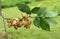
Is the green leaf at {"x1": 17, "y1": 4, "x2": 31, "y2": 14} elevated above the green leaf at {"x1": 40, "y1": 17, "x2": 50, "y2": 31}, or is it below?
above

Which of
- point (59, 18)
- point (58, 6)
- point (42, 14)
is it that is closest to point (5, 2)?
point (58, 6)

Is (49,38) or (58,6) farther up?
(58,6)

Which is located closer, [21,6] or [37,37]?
[21,6]

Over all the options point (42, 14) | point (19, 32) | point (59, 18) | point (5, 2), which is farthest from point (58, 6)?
point (42, 14)

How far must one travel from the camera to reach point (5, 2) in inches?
134

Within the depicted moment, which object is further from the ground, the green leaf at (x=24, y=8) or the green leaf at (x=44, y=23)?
the green leaf at (x=24, y=8)

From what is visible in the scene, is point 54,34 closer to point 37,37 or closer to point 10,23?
point 37,37

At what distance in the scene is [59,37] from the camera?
6.87ft

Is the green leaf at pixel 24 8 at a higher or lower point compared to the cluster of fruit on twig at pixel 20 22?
higher

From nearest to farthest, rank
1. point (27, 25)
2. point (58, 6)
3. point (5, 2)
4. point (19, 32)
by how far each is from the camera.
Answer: point (27, 25), point (19, 32), point (58, 6), point (5, 2)

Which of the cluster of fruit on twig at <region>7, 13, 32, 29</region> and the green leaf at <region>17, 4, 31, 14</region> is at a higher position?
the green leaf at <region>17, 4, 31, 14</region>

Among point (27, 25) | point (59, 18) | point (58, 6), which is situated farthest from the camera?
point (58, 6)

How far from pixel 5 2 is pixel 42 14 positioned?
2637 mm

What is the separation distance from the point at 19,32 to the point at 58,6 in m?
1.07
